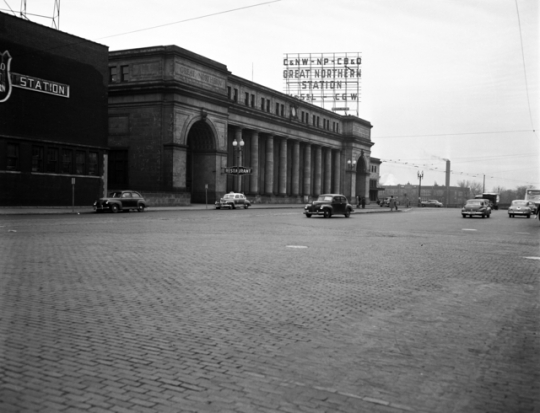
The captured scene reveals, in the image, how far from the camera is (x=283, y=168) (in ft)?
297

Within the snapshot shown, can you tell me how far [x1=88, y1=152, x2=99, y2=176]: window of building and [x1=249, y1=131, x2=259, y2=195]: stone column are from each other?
34.5 meters

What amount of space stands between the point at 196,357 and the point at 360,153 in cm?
11073

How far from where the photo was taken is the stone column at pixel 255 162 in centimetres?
8038

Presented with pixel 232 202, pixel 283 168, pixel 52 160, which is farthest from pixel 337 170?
pixel 52 160

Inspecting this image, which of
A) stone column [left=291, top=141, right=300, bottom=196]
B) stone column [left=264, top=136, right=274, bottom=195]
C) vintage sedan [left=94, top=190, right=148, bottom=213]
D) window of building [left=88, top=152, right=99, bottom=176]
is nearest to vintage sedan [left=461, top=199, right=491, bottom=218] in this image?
vintage sedan [left=94, top=190, right=148, bottom=213]

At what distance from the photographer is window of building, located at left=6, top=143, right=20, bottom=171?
40.0 m

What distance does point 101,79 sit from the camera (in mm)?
47625

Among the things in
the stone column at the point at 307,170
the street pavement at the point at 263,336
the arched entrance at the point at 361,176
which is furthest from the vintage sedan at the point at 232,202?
the arched entrance at the point at 361,176

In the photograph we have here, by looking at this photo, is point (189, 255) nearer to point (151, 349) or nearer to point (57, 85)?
point (151, 349)

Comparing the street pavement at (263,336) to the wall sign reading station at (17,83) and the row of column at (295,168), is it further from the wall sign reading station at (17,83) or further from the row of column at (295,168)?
the row of column at (295,168)

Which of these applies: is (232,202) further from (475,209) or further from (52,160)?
(475,209)

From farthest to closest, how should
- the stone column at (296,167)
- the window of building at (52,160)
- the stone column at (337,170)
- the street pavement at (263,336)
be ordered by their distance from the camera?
the stone column at (337,170) → the stone column at (296,167) → the window of building at (52,160) → the street pavement at (263,336)

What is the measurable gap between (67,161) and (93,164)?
2.88m

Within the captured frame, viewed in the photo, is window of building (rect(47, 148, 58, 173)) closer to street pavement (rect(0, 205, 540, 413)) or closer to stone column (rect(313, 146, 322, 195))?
street pavement (rect(0, 205, 540, 413))
